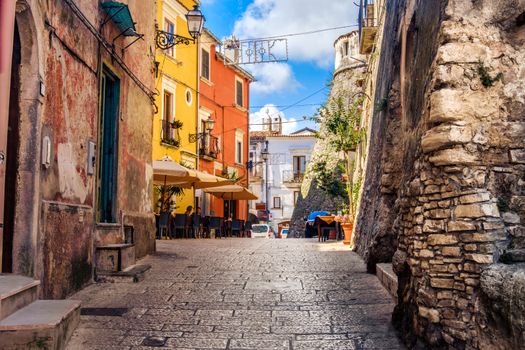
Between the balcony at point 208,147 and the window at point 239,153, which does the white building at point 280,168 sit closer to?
the window at point 239,153

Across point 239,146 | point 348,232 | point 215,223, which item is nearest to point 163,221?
point 215,223

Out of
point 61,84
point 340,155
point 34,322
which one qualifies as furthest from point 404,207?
point 340,155

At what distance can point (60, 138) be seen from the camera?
20.7ft

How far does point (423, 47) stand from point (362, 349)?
2.70m

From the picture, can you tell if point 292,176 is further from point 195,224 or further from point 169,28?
point 195,224

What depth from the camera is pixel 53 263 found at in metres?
5.89

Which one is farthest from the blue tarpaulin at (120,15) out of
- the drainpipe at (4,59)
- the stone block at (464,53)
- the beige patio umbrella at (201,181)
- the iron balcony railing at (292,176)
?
the iron balcony railing at (292,176)

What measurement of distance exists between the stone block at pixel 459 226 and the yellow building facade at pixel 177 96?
18.1 meters

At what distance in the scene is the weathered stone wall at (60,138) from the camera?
526 cm

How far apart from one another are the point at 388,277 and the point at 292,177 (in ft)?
159

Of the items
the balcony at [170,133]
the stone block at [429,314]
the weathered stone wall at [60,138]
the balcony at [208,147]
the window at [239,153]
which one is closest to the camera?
the stone block at [429,314]

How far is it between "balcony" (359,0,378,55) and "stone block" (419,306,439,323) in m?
11.0

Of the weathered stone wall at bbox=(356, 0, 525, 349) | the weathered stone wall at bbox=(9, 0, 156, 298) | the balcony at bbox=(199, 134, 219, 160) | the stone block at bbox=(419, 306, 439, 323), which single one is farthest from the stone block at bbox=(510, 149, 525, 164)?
the balcony at bbox=(199, 134, 219, 160)

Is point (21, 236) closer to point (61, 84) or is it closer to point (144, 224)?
point (61, 84)
